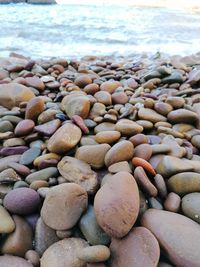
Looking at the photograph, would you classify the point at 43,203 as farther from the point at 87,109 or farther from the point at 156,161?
the point at 87,109

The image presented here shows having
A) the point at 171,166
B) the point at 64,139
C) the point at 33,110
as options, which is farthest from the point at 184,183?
the point at 33,110

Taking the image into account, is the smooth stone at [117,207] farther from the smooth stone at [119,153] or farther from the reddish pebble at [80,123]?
the reddish pebble at [80,123]

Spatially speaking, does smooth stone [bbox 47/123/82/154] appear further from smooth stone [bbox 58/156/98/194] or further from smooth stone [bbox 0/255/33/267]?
smooth stone [bbox 0/255/33/267]

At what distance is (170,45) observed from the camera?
174 inches

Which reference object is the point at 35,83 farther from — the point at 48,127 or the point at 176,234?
the point at 176,234

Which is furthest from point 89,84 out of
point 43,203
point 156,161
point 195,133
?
point 43,203

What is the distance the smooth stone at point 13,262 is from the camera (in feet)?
3.51

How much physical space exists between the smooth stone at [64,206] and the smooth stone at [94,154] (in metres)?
0.21

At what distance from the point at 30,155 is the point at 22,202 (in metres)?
0.34

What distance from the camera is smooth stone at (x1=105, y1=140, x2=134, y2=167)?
4.56 feet

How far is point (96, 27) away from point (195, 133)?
4.12 metres

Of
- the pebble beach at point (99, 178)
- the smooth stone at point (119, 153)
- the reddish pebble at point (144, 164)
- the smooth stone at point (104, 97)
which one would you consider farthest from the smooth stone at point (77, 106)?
the reddish pebble at point (144, 164)

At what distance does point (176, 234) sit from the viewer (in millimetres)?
1072

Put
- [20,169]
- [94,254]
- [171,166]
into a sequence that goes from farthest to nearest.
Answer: [20,169] < [171,166] < [94,254]
